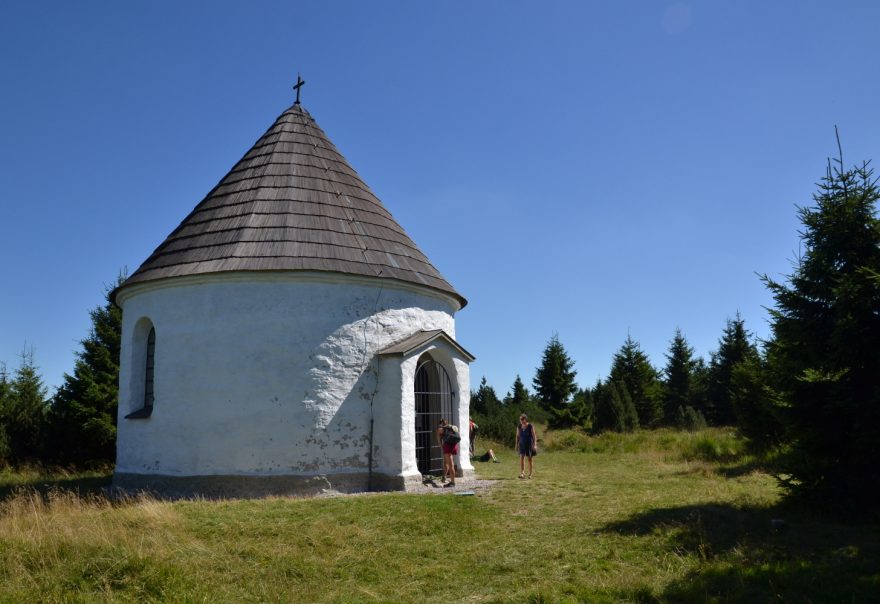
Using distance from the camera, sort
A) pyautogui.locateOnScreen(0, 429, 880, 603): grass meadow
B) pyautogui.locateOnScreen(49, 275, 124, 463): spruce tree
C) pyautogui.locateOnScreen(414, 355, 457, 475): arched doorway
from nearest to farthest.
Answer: pyautogui.locateOnScreen(0, 429, 880, 603): grass meadow → pyautogui.locateOnScreen(414, 355, 457, 475): arched doorway → pyautogui.locateOnScreen(49, 275, 124, 463): spruce tree

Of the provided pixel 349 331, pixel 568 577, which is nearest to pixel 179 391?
pixel 349 331

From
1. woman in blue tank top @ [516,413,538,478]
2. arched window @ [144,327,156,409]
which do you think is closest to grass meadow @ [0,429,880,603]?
arched window @ [144,327,156,409]

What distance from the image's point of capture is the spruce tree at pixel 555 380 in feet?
114

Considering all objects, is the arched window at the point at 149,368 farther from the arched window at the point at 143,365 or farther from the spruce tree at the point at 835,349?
the spruce tree at the point at 835,349

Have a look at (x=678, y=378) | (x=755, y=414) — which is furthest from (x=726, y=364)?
(x=755, y=414)

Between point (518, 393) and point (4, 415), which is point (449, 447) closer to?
point (4, 415)

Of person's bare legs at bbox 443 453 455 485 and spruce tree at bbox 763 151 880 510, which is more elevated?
spruce tree at bbox 763 151 880 510

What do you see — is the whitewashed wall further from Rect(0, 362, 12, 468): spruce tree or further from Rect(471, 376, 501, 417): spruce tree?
Rect(471, 376, 501, 417): spruce tree

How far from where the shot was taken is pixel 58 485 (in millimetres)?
14469

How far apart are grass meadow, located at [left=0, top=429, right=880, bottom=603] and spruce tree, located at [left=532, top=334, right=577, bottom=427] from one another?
2429 centimetres

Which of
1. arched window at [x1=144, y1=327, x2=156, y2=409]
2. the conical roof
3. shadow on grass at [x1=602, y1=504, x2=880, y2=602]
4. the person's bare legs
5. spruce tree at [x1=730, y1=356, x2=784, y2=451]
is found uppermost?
the conical roof

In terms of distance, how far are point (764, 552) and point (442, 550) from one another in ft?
11.8

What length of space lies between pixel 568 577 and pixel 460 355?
23.8ft

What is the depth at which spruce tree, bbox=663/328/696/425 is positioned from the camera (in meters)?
35.2
